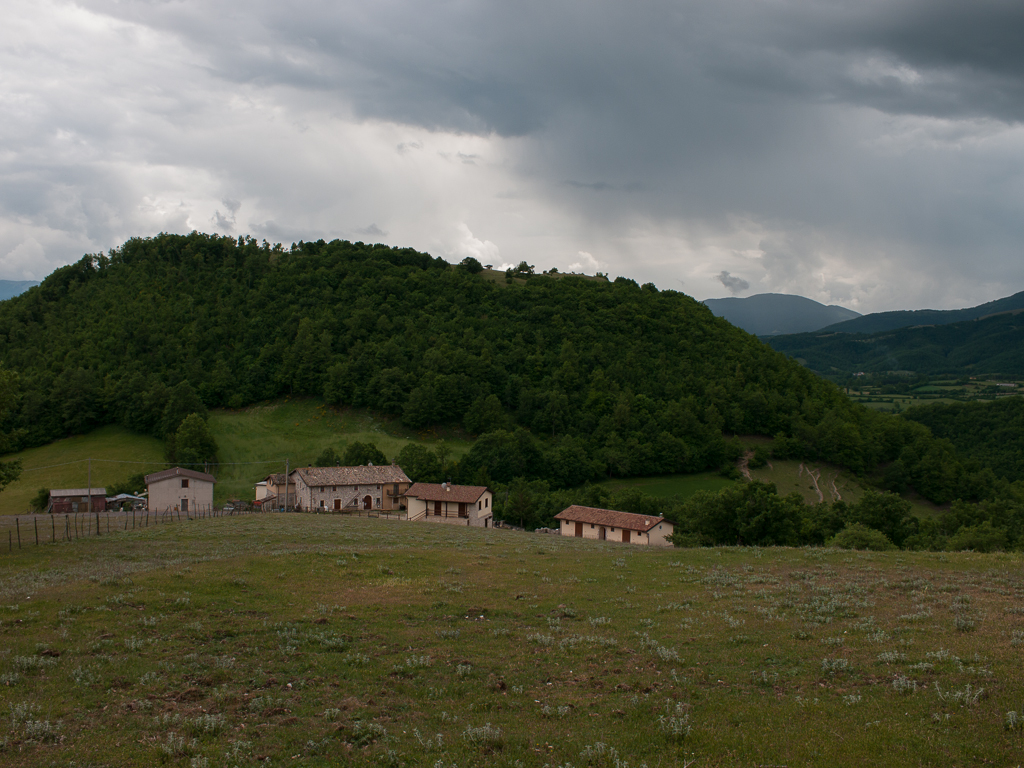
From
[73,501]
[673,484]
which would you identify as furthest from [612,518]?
[73,501]

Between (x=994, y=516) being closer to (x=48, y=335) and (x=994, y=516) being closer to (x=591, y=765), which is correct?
(x=591, y=765)

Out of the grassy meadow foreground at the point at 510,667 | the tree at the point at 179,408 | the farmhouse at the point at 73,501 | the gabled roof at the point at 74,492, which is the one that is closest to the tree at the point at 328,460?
the gabled roof at the point at 74,492

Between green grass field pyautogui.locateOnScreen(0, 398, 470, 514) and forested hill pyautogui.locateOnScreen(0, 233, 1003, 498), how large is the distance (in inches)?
133

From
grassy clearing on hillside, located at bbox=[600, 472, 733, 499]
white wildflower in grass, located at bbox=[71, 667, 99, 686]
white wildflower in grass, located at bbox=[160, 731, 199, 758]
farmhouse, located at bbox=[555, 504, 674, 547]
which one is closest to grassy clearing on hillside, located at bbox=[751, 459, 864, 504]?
grassy clearing on hillside, located at bbox=[600, 472, 733, 499]

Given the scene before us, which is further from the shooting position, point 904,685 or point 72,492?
point 72,492

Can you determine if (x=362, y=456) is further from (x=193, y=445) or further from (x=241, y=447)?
(x=193, y=445)

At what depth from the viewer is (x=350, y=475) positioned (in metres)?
71.2

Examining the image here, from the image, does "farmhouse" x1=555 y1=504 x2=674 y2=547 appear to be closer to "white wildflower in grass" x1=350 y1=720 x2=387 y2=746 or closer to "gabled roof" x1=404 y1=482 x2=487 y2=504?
"gabled roof" x1=404 y1=482 x2=487 y2=504

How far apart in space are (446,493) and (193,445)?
148ft

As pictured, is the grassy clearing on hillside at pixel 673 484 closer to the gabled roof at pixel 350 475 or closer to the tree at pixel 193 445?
the gabled roof at pixel 350 475

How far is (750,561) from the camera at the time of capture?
25.5m

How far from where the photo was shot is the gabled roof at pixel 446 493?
217ft

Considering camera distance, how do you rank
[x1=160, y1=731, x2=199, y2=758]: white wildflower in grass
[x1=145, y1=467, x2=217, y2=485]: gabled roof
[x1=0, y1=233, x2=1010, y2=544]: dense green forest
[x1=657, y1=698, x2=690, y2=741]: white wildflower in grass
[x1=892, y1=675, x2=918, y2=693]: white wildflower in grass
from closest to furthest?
[x1=160, y1=731, x2=199, y2=758]: white wildflower in grass
[x1=657, y1=698, x2=690, y2=741]: white wildflower in grass
[x1=892, y1=675, x2=918, y2=693]: white wildflower in grass
[x1=145, y1=467, x2=217, y2=485]: gabled roof
[x1=0, y1=233, x2=1010, y2=544]: dense green forest

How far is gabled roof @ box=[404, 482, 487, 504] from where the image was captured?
66.2m
